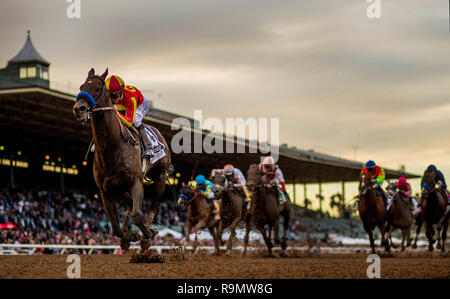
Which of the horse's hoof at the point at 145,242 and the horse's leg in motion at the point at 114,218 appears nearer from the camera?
the horse's leg in motion at the point at 114,218

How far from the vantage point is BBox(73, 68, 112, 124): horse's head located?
8.20m

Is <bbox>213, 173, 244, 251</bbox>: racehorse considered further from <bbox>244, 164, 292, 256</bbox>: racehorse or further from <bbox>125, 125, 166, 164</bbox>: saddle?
<bbox>125, 125, 166, 164</bbox>: saddle

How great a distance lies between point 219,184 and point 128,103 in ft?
23.6

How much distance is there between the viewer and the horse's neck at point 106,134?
8695 millimetres

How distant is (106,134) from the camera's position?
873 centimetres

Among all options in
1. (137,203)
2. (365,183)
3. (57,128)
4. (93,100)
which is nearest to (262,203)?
(365,183)

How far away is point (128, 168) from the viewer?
8.83 m

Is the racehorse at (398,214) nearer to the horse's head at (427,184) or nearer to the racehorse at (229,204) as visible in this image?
the horse's head at (427,184)

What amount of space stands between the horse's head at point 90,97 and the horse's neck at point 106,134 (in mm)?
175

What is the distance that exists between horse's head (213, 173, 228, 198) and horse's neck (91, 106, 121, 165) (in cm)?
783

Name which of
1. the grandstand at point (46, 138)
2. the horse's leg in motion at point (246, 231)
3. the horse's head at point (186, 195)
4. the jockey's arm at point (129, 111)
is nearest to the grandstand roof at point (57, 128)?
the grandstand at point (46, 138)
